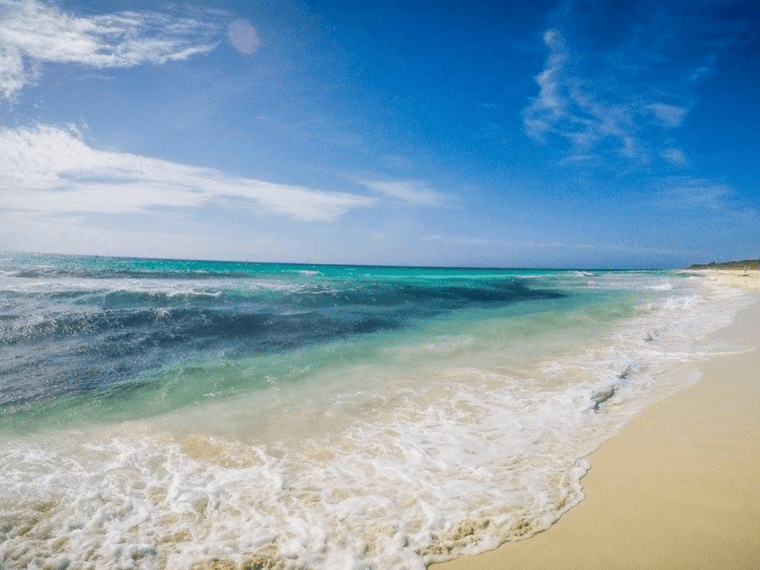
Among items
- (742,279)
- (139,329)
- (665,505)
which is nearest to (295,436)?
(665,505)

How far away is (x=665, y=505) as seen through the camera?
11.0 feet

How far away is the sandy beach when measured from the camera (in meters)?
2.80

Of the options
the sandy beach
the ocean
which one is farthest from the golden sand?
the sandy beach

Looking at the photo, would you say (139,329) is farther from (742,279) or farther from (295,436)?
(742,279)

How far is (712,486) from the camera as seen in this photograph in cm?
359

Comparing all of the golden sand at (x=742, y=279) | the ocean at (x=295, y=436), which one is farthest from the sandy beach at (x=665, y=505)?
the golden sand at (x=742, y=279)

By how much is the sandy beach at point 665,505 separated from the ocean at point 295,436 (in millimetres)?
185

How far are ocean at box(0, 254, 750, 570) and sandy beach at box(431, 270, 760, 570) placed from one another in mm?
185

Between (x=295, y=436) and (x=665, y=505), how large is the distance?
397 cm

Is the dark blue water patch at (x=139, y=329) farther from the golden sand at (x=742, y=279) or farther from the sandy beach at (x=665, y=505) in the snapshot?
the golden sand at (x=742, y=279)

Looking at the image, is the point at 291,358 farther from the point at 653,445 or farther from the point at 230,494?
the point at 653,445

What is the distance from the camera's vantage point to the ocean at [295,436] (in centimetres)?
307

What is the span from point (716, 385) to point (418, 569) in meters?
6.74

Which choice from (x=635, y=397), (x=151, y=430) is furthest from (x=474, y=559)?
(x=635, y=397)
